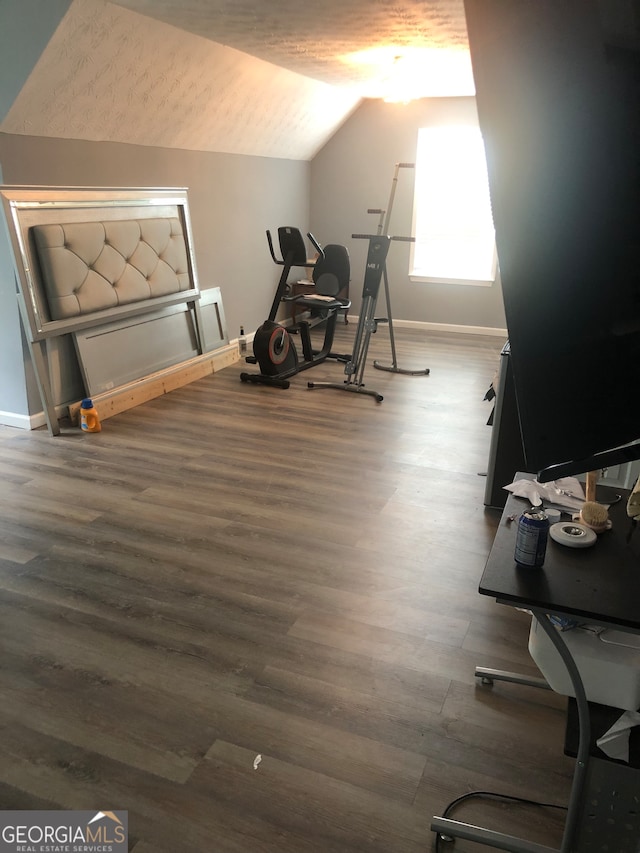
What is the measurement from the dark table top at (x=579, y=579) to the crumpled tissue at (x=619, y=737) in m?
0.34

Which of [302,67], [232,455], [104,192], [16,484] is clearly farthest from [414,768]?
[302,67]

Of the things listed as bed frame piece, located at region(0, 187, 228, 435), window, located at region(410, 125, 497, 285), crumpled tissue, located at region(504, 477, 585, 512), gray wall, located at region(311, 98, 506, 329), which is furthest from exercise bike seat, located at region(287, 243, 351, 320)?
crumpled tissue, located at region(504, 477, 585, 512)

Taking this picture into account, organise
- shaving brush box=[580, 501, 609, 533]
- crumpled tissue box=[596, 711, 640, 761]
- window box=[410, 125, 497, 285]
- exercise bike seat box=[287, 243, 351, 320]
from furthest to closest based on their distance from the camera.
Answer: window box=[410, 125, 497, 285], exercise bike seat box=[287, 243, 351, 320], shaving brush box=[580, 501, 609, 533], crumpled tissue box=[596, 711, 640, 761]

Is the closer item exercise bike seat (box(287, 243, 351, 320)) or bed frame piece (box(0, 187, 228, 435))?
bed frame piece (box(0, 187, 228, 435))

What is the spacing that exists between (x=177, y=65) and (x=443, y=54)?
74.7 inches

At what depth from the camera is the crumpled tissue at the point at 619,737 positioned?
1368 mm

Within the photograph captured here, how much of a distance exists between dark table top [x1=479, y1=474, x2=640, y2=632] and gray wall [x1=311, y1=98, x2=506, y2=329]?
5.73 meters

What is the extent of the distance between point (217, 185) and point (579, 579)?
5.13 m

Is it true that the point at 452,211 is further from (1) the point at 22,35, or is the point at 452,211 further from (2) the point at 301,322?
(1) the point at 22,35

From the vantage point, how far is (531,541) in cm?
134

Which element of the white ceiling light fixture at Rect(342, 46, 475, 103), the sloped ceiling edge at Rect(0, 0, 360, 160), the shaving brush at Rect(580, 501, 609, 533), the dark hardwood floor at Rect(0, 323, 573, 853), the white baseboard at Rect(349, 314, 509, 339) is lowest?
the dark hardwood floor at Rect(0, 323, 573, 853)

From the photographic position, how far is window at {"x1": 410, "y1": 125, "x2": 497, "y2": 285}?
6766 millimetres

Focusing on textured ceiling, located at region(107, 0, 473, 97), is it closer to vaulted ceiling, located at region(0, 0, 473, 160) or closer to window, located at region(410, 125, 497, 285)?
vaulted ceiling, located at region(0, 0, 473, 160)

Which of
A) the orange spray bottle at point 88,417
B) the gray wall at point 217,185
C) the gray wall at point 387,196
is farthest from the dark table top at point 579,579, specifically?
the gray wall at point 387,196
